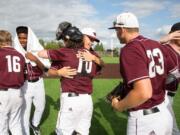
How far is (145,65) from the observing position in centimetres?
363

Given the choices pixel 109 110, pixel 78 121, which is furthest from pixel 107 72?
pixel 78 121

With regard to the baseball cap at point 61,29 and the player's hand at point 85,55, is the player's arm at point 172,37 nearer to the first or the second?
the player's hand at point 85,55

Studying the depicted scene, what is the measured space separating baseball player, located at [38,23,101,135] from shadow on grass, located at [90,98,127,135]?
2884 millimetres

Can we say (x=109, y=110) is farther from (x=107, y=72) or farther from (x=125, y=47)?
(x=107, y=72)

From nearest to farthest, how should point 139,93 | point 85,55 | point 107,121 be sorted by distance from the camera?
point 139,93
point 85,55
point 107,121

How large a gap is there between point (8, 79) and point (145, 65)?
297 cm

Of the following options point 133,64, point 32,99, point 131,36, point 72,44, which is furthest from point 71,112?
point 32,99

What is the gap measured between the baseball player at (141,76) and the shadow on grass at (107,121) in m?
4.77

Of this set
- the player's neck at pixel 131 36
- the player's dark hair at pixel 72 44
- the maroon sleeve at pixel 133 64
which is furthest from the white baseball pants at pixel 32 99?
the maroon sleeve at pixel 133 64

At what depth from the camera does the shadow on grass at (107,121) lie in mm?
8742

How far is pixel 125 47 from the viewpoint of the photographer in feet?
12.1

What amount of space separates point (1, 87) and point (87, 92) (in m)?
1.45

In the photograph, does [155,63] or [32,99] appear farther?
[32,99]

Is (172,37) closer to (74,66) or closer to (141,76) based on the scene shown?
(141,76)
